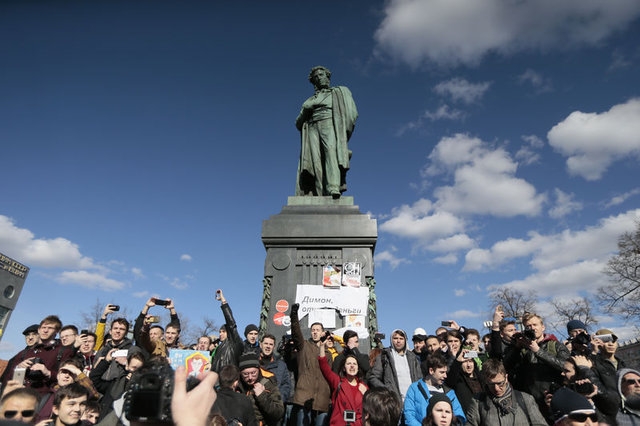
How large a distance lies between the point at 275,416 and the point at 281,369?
1.43 m

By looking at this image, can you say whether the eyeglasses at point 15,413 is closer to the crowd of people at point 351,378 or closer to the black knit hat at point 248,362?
the crowd of people at point 351,378

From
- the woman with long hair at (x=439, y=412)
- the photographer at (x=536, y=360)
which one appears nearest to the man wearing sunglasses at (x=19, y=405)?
the woman with long hair at (x=439, y=412)

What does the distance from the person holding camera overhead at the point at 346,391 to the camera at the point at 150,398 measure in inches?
150

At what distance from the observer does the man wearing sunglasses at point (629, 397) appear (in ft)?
13.8

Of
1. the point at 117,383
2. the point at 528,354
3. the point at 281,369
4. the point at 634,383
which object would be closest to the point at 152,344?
the point at 117,383

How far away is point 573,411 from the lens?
3.04 metres

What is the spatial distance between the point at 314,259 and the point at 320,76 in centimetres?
524

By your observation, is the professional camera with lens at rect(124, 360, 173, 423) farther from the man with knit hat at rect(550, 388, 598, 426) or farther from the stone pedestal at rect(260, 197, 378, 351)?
the stone pedestal at rect(260, 197, 378, 351)

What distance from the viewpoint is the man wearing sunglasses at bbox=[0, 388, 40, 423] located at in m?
3.49

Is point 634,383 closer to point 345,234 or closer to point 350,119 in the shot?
point 345,234

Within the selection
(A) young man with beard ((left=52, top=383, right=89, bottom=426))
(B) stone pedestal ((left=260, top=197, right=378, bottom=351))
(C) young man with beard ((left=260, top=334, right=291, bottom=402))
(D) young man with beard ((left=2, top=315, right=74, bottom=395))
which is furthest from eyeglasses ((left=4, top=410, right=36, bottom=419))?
(B) stone pedestal ((left=260, top=197, right=378, bottom=351))

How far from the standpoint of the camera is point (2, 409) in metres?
3.52

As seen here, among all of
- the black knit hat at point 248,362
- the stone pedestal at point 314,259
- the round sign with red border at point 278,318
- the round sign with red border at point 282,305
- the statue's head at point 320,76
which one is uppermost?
the statue's head at point 320,76

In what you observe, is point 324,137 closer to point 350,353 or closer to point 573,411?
point 350,353
